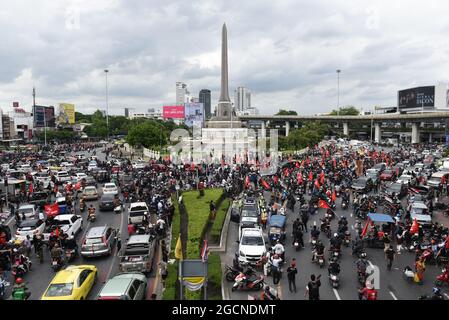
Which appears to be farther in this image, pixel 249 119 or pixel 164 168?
pixel 249 119

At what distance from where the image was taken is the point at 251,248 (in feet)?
51.9

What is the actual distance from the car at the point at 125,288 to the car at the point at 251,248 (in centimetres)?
433

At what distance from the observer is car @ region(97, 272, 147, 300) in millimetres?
10711

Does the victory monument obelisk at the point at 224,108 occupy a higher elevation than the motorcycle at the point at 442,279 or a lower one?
higher

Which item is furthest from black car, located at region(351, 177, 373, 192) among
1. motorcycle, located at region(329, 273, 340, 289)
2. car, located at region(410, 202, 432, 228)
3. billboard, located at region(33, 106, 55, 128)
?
billboard, located at region(33, 106, 55, 128)

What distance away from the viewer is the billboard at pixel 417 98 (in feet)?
336

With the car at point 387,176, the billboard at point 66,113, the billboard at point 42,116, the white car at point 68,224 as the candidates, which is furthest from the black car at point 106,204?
the billboard at point 66,113

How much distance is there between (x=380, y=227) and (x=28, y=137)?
116 metres

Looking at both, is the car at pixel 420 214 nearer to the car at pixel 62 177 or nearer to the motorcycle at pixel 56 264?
the motorcycle at pixel 56 264

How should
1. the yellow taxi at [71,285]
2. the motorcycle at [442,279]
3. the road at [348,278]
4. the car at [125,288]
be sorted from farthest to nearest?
the motorcycle at [442,279], the road at [348,278], the yellow taxi at [71,285], the car at [125,288]

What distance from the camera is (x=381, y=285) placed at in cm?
1373

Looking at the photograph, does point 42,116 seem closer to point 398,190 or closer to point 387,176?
point 387,176
